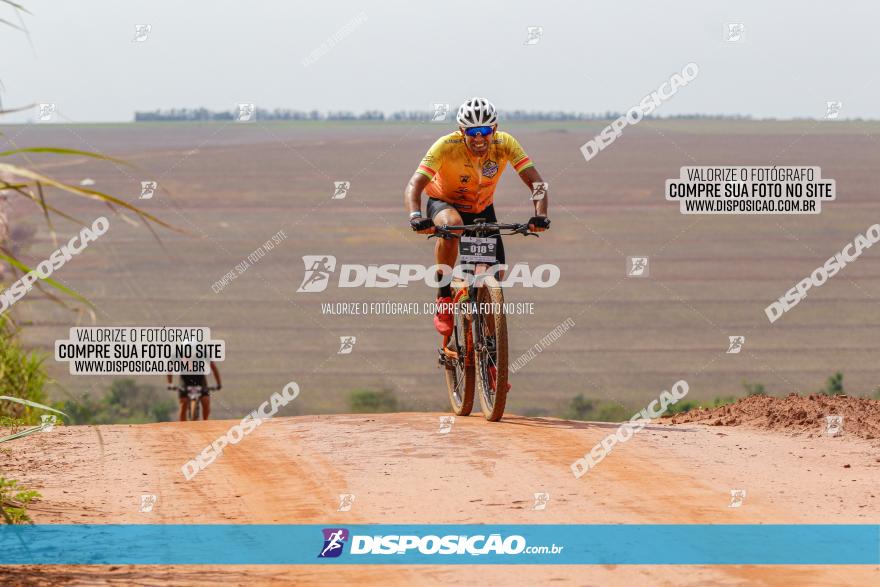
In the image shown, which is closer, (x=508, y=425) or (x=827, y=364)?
(x=508, y=425)

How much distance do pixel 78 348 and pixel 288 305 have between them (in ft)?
126

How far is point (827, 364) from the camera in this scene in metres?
44.2

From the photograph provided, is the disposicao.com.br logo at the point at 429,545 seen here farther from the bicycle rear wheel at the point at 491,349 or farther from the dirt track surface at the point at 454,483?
the bicycle rear wheel at the point at 491,349

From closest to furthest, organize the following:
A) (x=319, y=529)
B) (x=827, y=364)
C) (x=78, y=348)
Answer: (x=319, y=529) < (x=78, y=348) < (x=827, y=364)

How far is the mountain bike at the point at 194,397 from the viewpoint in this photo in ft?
56.5

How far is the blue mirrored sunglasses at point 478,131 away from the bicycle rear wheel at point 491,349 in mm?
1326

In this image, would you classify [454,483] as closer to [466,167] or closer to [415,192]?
[415,192]

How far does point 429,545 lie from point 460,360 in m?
4.87

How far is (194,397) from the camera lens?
17359mm

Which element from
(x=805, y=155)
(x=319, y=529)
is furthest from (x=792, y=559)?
(x=805, y=155)

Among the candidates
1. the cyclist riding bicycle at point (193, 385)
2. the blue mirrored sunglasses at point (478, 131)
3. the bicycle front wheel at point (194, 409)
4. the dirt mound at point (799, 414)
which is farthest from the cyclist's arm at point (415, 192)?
the bicycle front wheel at point (194, 409)

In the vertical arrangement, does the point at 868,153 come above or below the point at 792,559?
above

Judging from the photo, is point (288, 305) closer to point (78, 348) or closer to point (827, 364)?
point (827, 364)

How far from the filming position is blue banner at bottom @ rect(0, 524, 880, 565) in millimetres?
6660
